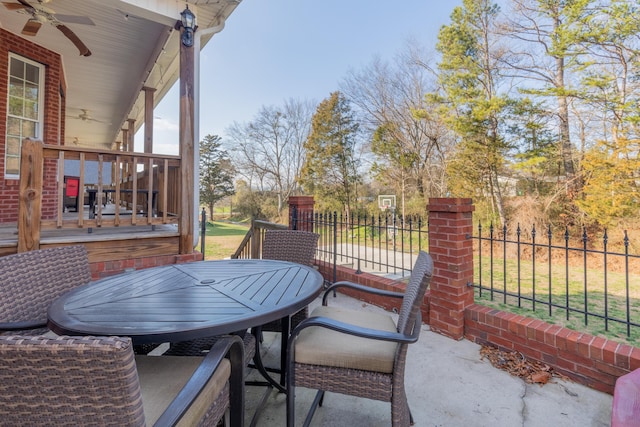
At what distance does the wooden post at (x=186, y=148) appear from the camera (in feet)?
11.5

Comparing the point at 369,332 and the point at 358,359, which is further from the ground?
the point at 369,332

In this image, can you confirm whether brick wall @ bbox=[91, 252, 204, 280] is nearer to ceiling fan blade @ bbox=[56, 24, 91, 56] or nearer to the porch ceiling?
the porch ceiling

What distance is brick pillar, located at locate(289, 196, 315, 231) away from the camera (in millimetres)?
4685

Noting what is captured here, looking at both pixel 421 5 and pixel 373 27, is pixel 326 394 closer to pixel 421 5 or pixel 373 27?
pixel 421 5

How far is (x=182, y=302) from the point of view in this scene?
1.50 m

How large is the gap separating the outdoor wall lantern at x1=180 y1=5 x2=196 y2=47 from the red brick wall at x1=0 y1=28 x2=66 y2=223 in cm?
285

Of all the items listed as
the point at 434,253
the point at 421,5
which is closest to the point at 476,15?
the point at 421,5

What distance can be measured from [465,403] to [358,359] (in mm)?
919

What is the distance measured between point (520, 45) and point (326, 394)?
12.4 m

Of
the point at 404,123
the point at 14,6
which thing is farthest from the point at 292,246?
the point at 404,123

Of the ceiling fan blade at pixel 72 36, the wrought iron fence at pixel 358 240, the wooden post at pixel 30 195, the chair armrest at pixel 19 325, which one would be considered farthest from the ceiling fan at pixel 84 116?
the chair armrest at pixel 19 325

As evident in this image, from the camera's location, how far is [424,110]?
1181 centimetres

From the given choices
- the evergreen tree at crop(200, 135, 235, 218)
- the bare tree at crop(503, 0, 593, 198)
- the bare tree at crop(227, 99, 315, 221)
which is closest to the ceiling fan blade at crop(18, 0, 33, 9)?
the bare tree at crop(503, 0, 593, 198)

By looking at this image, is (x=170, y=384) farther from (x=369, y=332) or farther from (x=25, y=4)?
(x=25, y=4)
